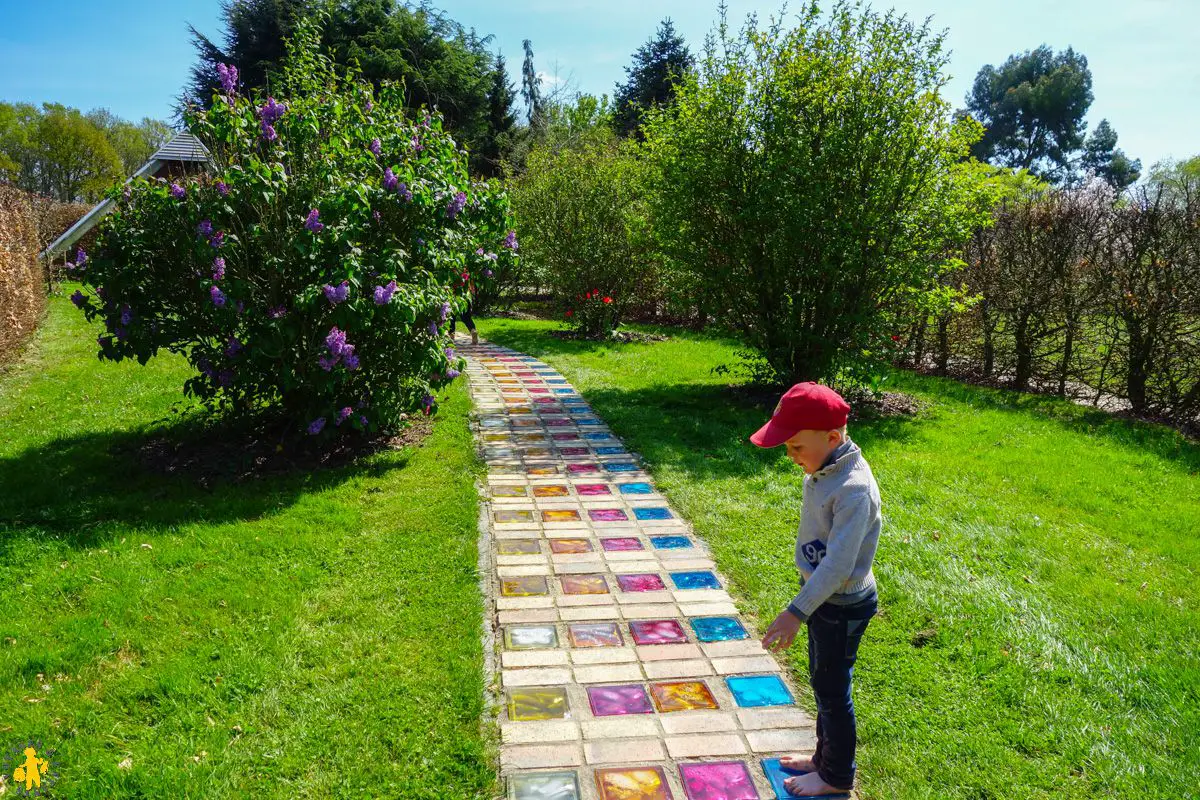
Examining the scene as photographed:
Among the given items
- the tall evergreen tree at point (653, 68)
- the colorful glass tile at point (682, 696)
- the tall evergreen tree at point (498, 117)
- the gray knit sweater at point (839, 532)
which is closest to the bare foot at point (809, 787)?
the colorful glass tile at point (682, 696)

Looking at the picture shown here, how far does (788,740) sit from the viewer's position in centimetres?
321

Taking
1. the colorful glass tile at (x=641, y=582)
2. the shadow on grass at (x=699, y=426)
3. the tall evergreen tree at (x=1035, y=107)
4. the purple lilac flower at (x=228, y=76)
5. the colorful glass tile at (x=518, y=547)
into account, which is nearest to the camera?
the colorful glass tile at (x=641, y=582)

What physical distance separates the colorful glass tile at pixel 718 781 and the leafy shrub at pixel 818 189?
21.9 ft

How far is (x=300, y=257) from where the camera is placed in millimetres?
5922

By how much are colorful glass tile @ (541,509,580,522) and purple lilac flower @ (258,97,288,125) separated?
396 cm

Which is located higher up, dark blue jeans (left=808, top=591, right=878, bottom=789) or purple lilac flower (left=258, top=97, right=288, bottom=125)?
purple lilac flower (left=258, top=97, right=288, bottom=125)

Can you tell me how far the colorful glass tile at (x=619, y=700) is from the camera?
3.40m

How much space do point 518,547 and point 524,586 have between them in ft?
1.94

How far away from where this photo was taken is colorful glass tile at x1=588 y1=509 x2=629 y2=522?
5.71m

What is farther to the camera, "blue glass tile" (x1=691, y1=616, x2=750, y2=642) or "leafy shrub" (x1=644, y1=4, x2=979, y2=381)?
"leafy shrub" (x1=644, y1=4, x2=979, y2=381)

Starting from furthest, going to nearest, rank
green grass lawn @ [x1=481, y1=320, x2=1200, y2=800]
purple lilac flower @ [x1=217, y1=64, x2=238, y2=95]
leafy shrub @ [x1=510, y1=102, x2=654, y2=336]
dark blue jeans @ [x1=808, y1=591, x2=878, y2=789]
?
1. leafy shrub @ [x1=510, y1=102, x2=654, y2=336]
2. purple lilac flower @ [x1=217, y1=64, x2=238, y2=95]
3. green grass lawn @ [x1=481, y1=320, x2=1200, y2=800]
4. dark blue jeans @ [x1=808, y1=591, x2=878, y2=789]

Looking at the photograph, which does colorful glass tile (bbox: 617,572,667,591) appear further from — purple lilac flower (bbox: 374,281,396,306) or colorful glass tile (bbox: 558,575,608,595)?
purple lilac flower (bbox: 374,281,396,306)

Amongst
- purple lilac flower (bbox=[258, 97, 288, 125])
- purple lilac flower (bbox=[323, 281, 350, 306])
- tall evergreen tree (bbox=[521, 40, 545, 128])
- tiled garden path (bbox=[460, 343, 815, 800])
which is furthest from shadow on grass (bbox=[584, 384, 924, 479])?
tall evergreen tree (bbox=[521, 40, 545, 128])

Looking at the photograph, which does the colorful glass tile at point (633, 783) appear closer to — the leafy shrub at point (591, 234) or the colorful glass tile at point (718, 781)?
the colorful glass tile at point (718, 781)
